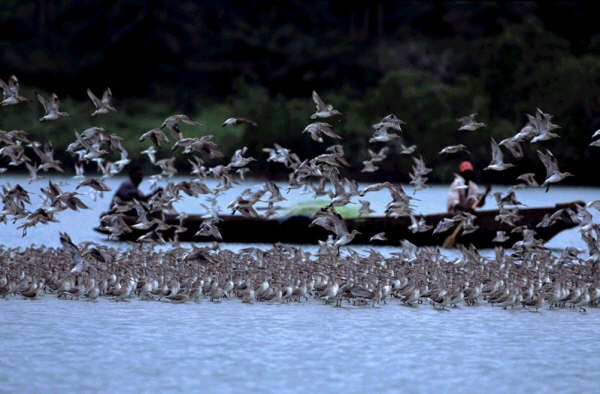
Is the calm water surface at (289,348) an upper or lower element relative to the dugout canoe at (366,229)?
lower

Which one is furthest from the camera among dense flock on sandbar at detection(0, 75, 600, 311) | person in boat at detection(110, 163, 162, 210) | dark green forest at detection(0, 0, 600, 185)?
dark green forest at detection(0, 0, 600, 185)

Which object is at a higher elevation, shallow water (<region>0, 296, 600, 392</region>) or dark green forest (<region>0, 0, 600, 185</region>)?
dark green forest (<region>0, 0, 600, 185</region>)

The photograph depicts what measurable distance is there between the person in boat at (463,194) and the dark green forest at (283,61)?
119 ft

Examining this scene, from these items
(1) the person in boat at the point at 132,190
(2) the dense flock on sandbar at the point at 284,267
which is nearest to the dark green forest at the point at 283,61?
(1) the person in boat at the point at 132,190

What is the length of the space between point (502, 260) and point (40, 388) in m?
11.1

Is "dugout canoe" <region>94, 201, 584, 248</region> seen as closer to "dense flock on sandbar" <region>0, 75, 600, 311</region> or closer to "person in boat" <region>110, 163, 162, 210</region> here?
"person in boat" <region>110, 163, 162, 210</region>

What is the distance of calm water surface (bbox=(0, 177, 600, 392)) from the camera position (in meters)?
13.2

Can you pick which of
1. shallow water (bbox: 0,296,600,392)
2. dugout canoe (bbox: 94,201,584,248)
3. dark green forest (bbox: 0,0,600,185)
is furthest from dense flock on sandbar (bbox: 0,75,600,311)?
dark green forest (bbox: 0,0,600,185)

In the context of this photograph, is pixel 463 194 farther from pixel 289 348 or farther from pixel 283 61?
pixel 283 61

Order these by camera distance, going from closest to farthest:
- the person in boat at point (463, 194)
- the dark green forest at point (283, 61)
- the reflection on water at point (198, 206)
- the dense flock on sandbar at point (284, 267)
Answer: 1. the dense flock on sandbar at point (284, 267)
2. the person in boat at point (463, 194)
3. the reflection on water at point (198, 206)
4. the dark green forest at point (283, 61)

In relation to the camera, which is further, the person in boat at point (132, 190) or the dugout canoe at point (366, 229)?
the person in boat at point (132, 190)

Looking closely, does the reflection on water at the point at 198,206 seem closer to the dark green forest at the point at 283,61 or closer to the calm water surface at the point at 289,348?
the calm water surface at the point at 289,348

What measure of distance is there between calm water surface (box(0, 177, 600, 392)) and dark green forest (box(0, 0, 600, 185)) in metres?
47.4

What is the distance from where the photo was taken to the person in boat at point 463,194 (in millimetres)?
27134
